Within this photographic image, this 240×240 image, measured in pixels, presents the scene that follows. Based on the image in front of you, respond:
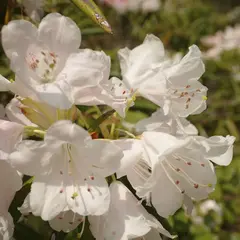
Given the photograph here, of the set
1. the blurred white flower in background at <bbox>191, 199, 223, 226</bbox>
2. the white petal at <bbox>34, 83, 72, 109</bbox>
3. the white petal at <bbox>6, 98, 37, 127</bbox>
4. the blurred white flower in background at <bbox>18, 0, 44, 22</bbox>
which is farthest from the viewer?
the blurred white flower in background at <bbox>191, 199, 223, 226</bbox>

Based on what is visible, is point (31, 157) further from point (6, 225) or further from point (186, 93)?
point (186, 93)

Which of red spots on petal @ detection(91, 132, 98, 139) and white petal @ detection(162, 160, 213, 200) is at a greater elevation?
red spots on petal @ detection(91, 132, 98, 139)

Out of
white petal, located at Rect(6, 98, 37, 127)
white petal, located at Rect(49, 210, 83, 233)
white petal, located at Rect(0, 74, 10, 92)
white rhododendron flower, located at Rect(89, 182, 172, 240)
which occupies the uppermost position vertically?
white petal, located at Rect(0, 74, 10, 92)

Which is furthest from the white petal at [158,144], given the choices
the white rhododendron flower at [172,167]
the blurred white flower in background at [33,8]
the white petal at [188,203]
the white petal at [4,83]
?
the blurred white flower in background at [33,8]

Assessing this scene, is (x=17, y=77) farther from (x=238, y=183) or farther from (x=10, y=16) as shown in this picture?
(x=238, y=183)

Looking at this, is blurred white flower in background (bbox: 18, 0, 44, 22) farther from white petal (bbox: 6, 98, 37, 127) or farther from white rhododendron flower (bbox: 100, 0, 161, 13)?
white rhododendron flower (bbox: 100, 0, 161, 13)

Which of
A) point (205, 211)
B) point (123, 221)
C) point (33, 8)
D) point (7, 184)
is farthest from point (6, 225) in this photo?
point (205, 211)

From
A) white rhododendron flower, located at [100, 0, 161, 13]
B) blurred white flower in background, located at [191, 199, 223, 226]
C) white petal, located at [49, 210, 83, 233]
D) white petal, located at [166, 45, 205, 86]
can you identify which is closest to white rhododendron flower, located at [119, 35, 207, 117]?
white petal, located at [166, 45, 205, 86]
